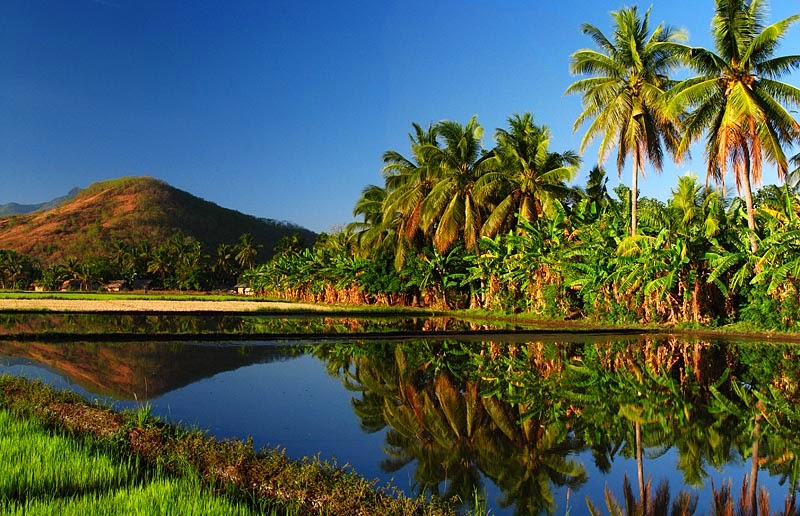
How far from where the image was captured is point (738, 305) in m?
20.2

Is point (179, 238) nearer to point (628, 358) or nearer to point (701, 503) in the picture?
point (628, 358)

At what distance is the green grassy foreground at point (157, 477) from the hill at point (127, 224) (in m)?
103

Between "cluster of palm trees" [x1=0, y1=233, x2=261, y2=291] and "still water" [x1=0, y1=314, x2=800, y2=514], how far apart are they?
72.8 m

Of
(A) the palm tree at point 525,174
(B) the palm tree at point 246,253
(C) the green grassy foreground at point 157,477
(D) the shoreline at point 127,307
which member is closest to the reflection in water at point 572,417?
(C) the green grassy foreground at point 157,477

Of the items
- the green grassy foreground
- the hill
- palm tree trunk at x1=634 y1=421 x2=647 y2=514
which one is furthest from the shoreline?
the hill

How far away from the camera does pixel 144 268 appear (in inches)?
3593

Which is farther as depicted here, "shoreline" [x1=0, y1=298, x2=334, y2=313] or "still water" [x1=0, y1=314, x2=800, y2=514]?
"shoreline" [x1=0, y1=298, x2=334, y2=313]

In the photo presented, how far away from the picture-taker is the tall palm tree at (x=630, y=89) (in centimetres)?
2162

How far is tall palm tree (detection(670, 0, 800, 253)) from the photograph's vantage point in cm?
1748

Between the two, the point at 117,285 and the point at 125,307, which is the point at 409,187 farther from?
the point at 117,285

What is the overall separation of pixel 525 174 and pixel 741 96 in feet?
38.0

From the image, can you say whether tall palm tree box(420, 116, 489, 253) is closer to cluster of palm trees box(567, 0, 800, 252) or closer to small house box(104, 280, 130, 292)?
cluster of palm trees box(567, 0, 800, 252)

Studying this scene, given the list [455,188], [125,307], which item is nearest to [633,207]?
[455,188]

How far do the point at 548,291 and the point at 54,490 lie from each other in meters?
22.4
